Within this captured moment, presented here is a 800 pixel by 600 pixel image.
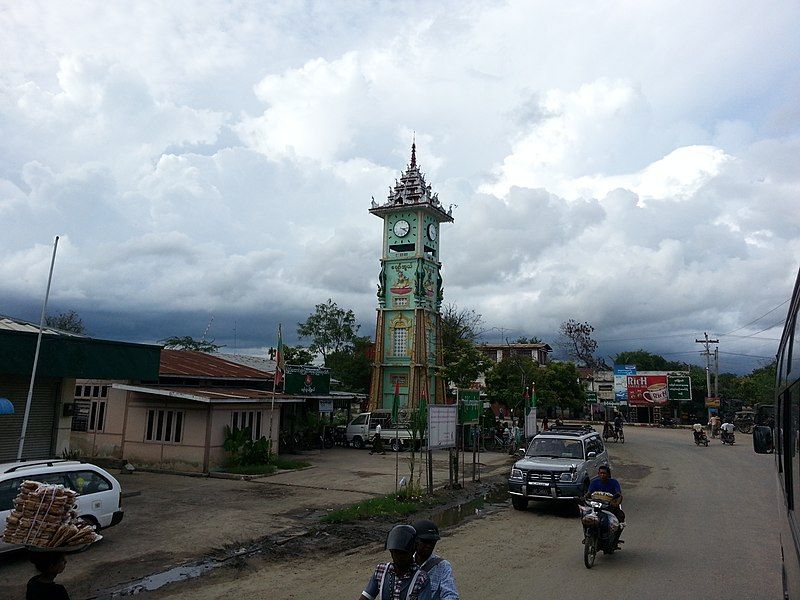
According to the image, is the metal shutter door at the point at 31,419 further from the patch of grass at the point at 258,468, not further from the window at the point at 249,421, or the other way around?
the window at the point at 249,421

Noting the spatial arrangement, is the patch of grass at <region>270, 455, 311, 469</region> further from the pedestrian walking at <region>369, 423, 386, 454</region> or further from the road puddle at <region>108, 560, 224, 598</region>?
the road puddle at <region>108, 560, 224, 598</region>

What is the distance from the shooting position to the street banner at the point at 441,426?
1537 centimetres

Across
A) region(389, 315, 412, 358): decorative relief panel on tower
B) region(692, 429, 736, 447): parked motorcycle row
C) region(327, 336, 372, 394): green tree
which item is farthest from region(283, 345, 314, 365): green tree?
region(692, 429, 736, 447): parked motorcycle row

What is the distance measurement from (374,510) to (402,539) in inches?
385

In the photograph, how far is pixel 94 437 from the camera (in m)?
19.8

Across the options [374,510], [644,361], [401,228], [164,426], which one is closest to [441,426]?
[374,510]

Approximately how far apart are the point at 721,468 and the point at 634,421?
134 feet

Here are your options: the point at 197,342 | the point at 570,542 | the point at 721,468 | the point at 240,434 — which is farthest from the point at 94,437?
the point at 197,342

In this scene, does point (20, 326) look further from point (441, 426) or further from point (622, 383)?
point (622, 383)

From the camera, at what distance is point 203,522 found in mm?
11672

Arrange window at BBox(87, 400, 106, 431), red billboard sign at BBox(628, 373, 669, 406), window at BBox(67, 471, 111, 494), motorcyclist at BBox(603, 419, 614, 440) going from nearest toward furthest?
window at BBox(67, 471, 111, 494) < window at BBox(87, 400, 106, 431) < motorcyclist at BBox(603, 419, 614, 440) < red billboard sign at BBox(628, 373, 669, 406)

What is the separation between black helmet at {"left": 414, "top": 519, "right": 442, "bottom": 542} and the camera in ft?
12.6

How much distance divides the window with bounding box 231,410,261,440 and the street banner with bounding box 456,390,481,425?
7120mm

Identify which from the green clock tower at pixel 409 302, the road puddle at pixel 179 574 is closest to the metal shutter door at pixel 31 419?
the road puddle at pixel 179 574
